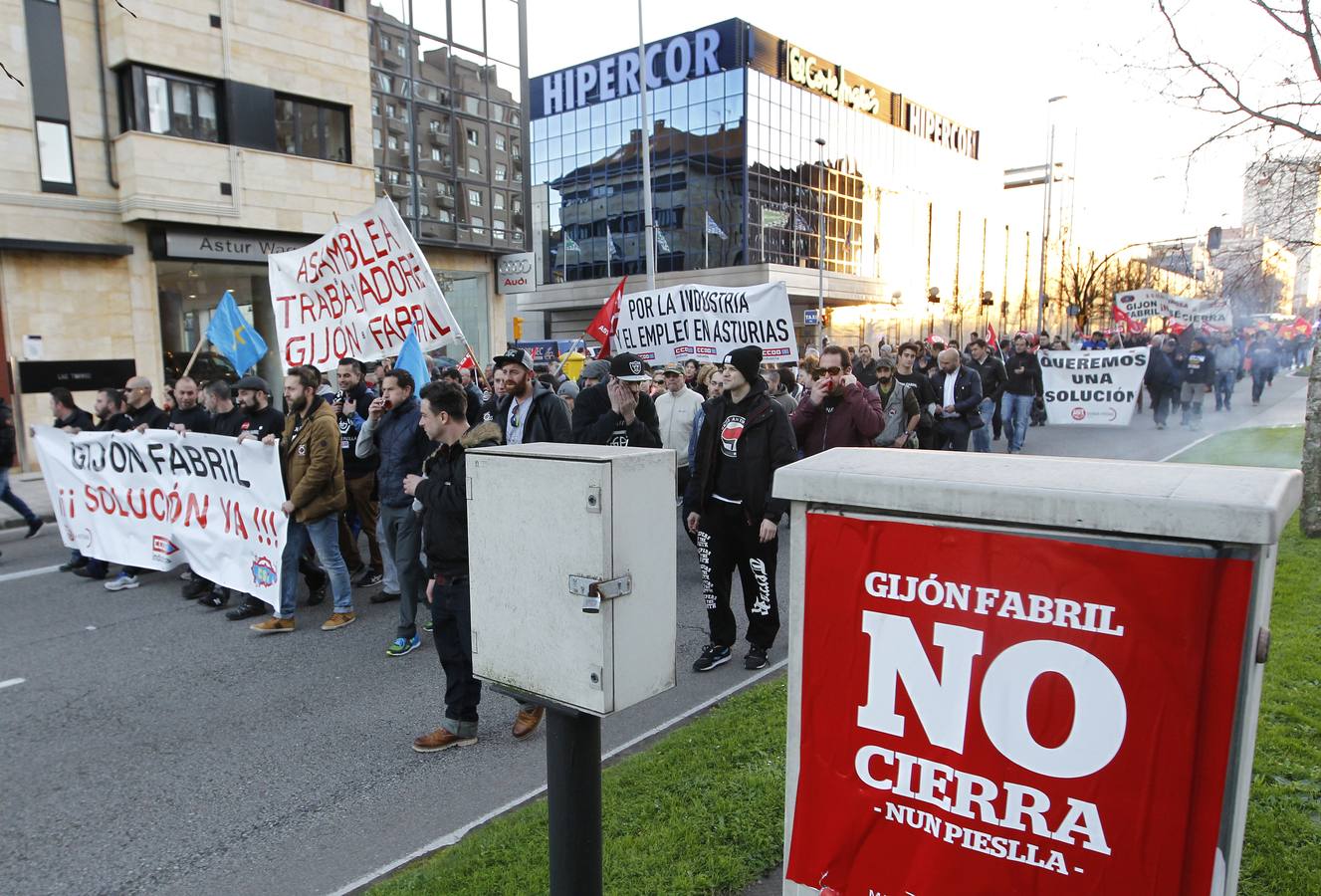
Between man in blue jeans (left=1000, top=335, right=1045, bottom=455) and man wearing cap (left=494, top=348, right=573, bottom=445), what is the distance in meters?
9.12

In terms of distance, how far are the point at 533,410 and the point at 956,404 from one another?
651 cm

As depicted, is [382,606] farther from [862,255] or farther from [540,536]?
[862,255]

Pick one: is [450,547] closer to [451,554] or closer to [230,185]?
[451,554]

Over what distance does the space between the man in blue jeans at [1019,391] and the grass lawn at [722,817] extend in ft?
30.5

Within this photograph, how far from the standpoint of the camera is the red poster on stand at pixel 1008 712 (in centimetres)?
136

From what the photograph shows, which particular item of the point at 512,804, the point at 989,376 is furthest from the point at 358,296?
the point at 989,376

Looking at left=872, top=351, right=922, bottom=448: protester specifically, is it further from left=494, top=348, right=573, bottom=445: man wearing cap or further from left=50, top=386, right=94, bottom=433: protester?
left=50, top=386, right=94, bottom=433: protester

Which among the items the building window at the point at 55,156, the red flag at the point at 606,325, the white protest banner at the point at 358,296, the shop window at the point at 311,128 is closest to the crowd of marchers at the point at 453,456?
the white protest banner at the point at 358,296

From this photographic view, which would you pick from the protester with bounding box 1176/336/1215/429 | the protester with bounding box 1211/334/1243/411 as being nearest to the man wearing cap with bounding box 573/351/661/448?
the protester with bounding box 1176/336/1215/429

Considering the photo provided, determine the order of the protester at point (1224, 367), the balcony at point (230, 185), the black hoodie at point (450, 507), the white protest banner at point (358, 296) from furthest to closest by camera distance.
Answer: the protester at point (1224, 367)
the balcony at point (230, 185)
the white protest banner at point (358, 296)
the black hoodie at point (450, 507)

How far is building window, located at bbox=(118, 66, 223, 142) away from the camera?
55.7 feet

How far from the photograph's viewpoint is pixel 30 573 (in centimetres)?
836

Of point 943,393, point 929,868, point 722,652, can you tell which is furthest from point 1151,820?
point 943,393

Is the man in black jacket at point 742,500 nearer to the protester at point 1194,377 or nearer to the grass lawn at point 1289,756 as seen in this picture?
the grass lawn at point 1289,756
